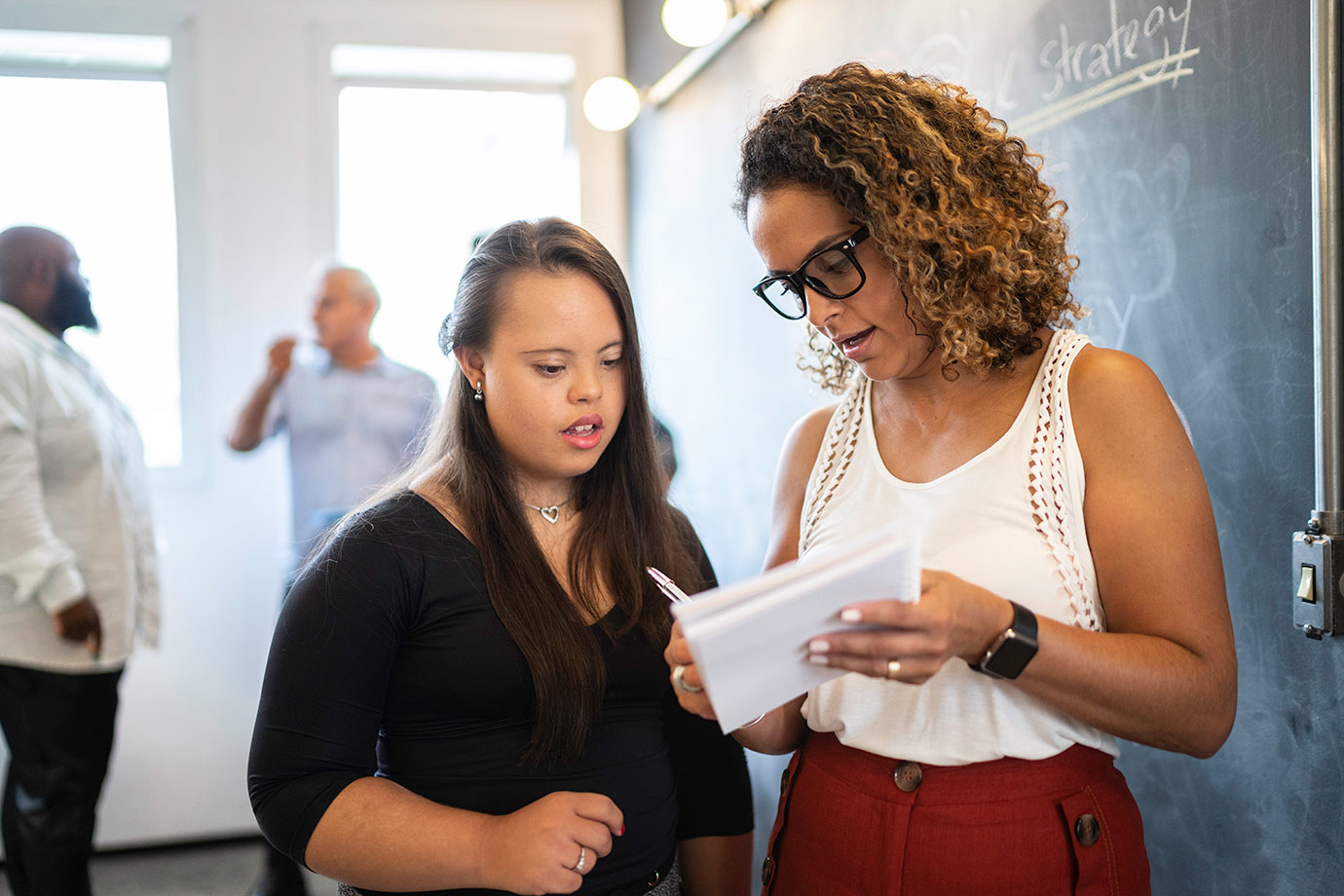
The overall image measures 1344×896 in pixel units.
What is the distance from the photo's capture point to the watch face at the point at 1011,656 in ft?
2.91

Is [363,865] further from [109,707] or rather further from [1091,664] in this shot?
[109,707]

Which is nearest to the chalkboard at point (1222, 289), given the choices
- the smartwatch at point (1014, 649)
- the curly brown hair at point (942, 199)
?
the curly brown hair at point (942, 199)

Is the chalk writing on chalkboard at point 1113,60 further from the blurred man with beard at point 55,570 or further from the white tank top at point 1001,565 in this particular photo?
the blurred man with beard at point 55,570

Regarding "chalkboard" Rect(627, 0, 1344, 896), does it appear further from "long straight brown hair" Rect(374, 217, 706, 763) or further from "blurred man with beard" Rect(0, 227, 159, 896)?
"blurred man with beard" Rect(0, 227, 159, 896)

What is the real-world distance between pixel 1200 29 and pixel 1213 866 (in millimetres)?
1073

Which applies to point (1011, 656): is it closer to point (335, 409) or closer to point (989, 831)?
point (989, 831)

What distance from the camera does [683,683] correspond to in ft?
3.19

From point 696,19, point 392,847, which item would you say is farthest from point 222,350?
point 392,847

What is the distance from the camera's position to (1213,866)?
4.42 feet

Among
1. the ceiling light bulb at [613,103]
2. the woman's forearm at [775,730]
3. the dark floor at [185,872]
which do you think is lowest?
the dark floor at [185,872]

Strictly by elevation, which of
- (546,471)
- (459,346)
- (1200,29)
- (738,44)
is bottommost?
(546,471)

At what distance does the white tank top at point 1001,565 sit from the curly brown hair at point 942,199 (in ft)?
0.22

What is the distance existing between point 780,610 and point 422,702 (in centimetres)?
55

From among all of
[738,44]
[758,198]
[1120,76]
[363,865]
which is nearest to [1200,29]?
[1120,76]
